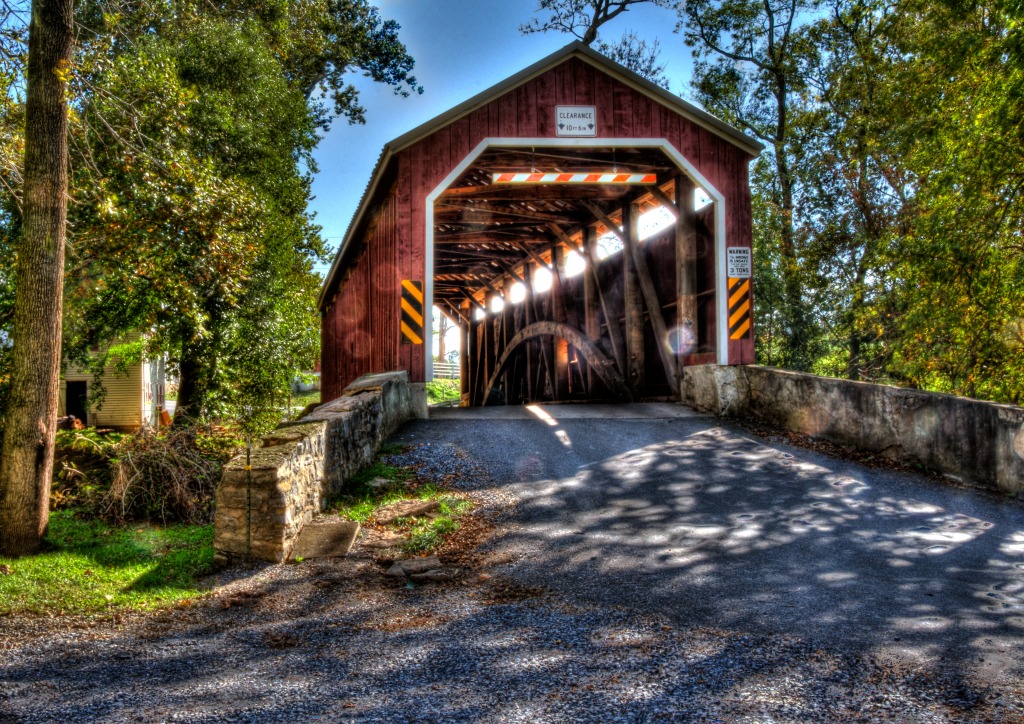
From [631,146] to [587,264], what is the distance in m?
4.03

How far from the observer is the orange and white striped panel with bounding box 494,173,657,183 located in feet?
33.8

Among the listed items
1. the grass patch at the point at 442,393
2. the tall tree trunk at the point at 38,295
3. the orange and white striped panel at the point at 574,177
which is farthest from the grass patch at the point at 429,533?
the grass patch at the point at 442,393

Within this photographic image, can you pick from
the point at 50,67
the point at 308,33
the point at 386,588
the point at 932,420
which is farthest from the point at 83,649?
the point at 308,33

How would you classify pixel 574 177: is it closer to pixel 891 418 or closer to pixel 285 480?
pixel 891 418

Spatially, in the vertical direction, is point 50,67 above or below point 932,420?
above

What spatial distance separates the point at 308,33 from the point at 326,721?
57.5ft

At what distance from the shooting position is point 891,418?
22.3 feet

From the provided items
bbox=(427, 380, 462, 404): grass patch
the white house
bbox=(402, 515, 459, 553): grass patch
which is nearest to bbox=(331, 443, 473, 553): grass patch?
bbox=(402, 515, 459, 553): grass patch

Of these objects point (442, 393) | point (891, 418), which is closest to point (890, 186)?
point (891, 418)

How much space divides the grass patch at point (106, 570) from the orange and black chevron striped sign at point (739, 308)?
21.5ft

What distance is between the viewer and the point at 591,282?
45.7 ft

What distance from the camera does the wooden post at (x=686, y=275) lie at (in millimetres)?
10141

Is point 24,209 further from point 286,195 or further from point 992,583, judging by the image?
point 286,195

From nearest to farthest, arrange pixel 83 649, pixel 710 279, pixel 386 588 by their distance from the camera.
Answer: pixel 83 649, pixel 386 588, pixel 710 279
